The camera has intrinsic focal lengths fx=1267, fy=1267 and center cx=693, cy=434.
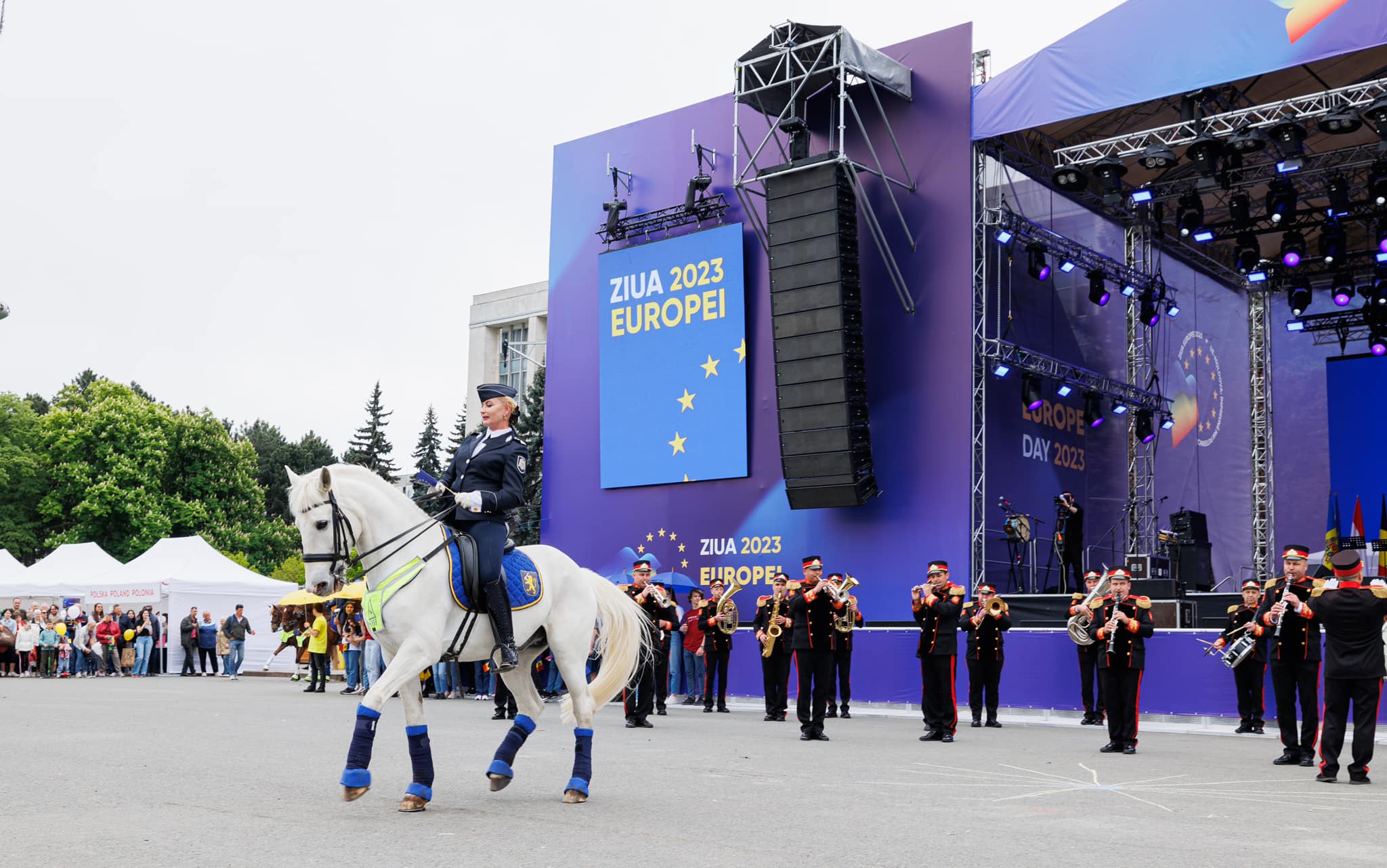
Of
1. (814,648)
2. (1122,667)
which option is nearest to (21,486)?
(814,648)

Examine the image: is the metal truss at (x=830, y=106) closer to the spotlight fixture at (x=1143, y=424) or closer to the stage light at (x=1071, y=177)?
the stage light at (x=1071, y=177)

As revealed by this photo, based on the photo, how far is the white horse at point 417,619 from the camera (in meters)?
7.39

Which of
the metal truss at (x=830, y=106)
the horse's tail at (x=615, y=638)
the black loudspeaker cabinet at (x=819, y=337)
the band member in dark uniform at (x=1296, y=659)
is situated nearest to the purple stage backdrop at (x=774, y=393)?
the metal truss at (x=830, y=106)

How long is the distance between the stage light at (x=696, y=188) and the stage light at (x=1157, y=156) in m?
8.83

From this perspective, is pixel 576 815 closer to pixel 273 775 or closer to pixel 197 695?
pixel 273 775

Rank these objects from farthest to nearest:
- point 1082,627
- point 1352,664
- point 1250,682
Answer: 1. point 1250,682
2. point 1082,627
3. point 1352,664

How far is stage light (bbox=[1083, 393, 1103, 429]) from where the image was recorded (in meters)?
25.3

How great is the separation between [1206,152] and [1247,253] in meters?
5.96

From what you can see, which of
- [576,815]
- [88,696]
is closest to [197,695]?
[88,696]

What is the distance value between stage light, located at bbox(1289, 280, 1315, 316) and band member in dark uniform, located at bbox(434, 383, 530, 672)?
24179 millimetres

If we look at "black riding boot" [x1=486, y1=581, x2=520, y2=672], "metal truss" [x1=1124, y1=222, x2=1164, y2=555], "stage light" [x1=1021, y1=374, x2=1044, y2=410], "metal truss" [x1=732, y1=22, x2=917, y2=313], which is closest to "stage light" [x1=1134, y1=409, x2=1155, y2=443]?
"metal truss" [x1=1124, y1=222, x2=1164, y2=555]

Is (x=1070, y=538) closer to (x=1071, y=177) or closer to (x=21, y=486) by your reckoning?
(x=1071, y=177)

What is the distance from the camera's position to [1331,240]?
23.2 meters

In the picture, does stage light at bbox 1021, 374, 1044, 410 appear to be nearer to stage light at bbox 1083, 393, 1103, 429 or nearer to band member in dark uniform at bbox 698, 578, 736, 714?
stage light at bbox 1083, 393, 1103, 429
